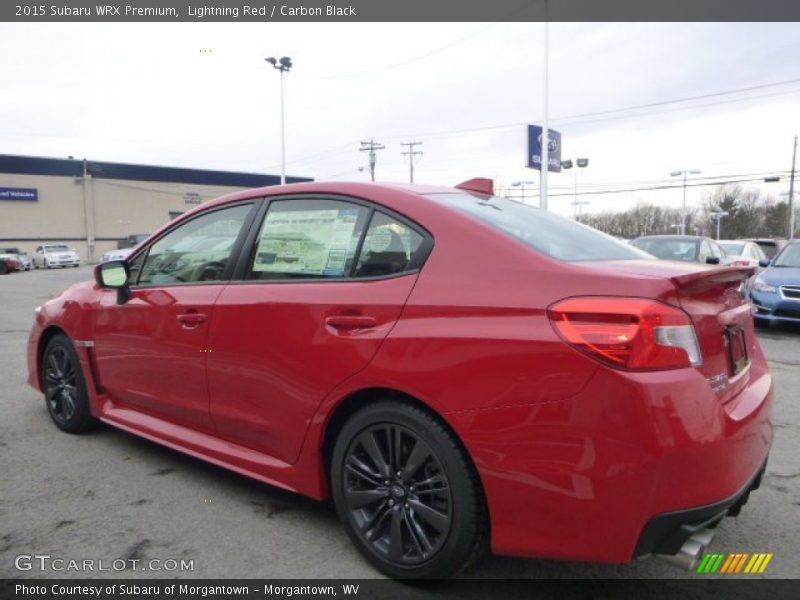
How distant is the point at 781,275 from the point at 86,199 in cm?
5143

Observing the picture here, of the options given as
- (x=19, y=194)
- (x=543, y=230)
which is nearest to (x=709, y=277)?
(x=543, y=230)

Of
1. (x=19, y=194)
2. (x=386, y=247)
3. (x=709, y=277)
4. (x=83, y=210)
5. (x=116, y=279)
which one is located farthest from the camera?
(x=83, y=210)

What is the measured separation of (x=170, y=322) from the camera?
3434 mm

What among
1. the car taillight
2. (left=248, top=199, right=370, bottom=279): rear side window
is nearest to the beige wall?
(left=248, top=199, right=370, bottom=279): rear side window

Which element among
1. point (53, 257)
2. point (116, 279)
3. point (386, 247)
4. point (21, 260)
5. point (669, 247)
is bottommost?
point (116, 279)

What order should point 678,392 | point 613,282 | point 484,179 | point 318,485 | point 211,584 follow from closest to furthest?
point 678,392 < point 613,282 < point 211,584 < point 318,485 < point 484,179

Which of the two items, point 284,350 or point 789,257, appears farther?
point 789,257

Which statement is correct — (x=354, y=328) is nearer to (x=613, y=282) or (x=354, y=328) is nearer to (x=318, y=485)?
(x=318, y=485)

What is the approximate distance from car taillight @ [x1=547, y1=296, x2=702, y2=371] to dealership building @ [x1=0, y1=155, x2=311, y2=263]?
174 feet

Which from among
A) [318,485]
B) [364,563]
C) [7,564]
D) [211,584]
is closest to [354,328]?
[318,485]

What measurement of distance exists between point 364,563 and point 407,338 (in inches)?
41.7

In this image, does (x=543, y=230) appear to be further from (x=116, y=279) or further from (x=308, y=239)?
(x=116, y=279)

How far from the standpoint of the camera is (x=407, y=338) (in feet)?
7.87

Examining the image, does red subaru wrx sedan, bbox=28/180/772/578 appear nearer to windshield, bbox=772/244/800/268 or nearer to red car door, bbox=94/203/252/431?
red car door, bbox=94/203/252/431
